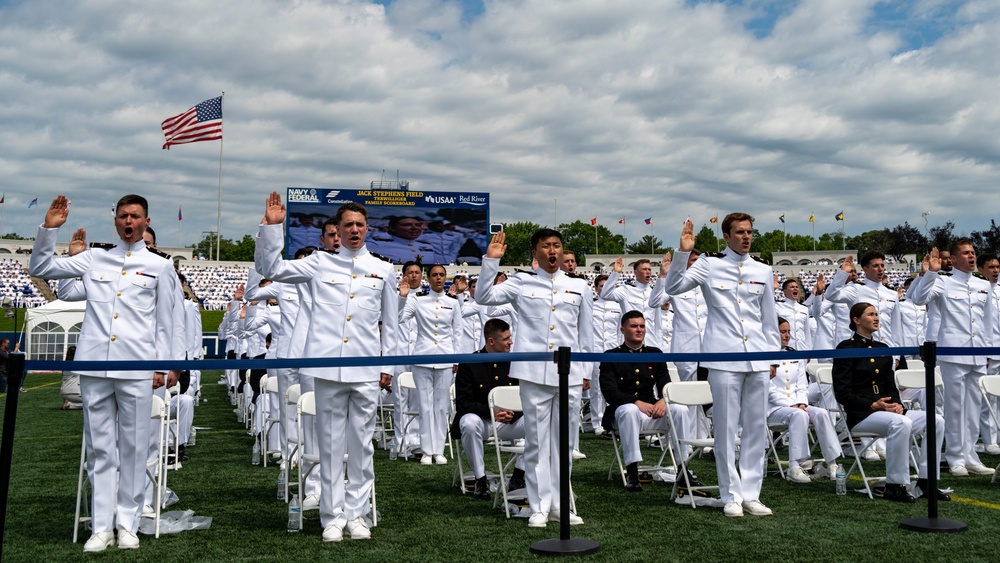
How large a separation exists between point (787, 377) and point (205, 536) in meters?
5.67

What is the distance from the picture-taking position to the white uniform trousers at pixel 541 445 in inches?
235

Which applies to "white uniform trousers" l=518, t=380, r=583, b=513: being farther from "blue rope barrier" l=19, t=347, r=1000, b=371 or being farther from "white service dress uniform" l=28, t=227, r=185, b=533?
"white service dress uniform" l=28, t=227, r=185, b=533

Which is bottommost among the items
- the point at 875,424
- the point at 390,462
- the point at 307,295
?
the point at 390,462

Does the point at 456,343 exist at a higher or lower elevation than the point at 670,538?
higher

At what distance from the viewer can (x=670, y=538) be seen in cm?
548

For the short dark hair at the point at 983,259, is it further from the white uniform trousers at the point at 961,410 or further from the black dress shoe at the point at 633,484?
the black dress shoe at the point at 633,484

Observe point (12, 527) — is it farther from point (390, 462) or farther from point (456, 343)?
point (456, 343)

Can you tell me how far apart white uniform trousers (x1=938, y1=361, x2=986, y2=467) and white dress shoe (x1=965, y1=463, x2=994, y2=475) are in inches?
1.1

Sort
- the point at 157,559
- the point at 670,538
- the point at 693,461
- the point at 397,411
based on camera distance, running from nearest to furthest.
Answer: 1. the point at 157,559
2. the point at 670,538
3. the point at 693,461
4. the point at 397,411

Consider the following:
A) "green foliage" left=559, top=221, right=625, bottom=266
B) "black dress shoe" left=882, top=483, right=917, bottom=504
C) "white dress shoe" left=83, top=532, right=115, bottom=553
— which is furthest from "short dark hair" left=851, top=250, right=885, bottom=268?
"green foliage" left=559, top=221, right=625, bottom=266

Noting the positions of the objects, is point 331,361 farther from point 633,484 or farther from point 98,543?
point 633,484

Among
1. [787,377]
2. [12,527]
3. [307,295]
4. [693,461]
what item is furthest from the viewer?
Answer: [693,461]

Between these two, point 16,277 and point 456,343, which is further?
point 16,277

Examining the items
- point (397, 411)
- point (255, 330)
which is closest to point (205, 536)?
point (397, 411)
